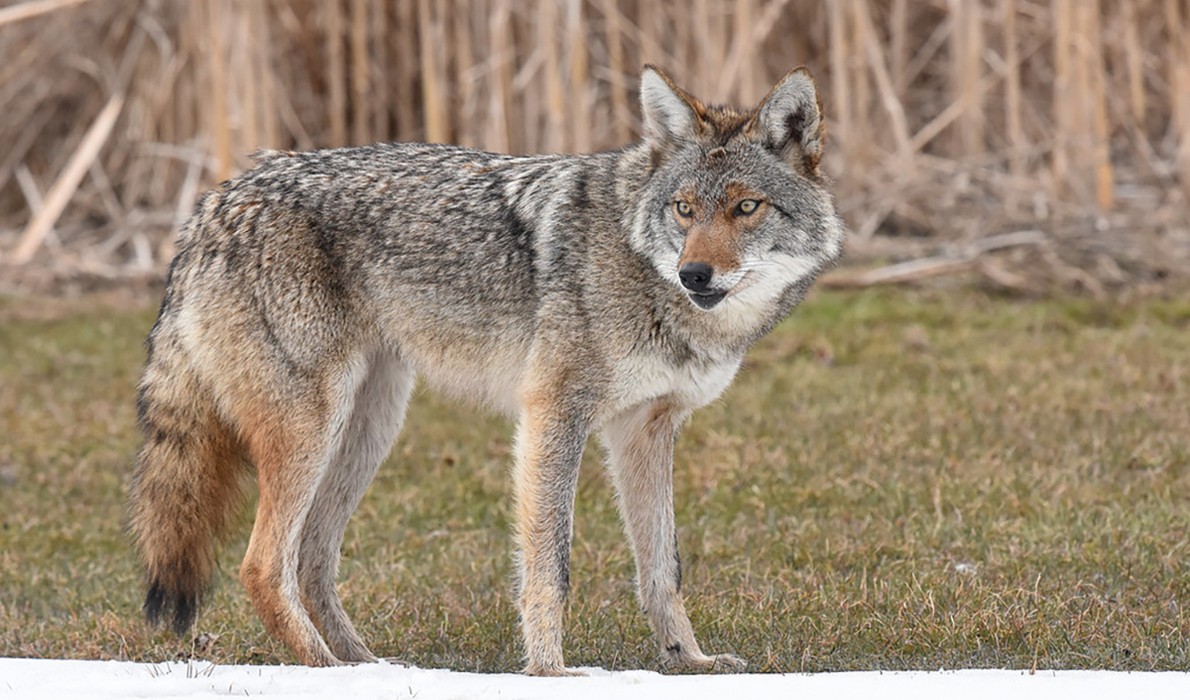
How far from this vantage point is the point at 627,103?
1387 centimetres

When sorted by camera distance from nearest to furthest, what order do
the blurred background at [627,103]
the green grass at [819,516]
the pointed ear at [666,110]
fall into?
the pointed ear at [666,110] → the green grass at [819,516] → the blurred background at [627,103]

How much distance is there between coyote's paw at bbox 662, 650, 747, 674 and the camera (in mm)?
4996

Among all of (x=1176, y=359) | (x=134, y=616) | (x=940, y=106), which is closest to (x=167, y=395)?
(x=134, y=616)

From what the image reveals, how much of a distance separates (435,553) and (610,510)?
2.95ft

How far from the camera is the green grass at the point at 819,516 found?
5.31 meters

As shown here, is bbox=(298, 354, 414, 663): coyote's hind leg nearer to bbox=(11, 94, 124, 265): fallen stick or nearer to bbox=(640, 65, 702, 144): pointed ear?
bbox=(640, 65, 702, 144): pointed ear

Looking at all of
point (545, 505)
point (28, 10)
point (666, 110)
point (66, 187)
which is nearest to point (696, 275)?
point (666, 110)

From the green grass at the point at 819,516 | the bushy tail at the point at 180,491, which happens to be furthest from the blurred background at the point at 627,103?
the bushy tail at the point at 180,491

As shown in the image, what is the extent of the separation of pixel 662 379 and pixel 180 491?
154 cm

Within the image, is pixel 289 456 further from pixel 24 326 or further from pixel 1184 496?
pixel 24 326

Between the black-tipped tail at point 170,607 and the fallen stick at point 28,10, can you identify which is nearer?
the black-tipped tail at point 170,607

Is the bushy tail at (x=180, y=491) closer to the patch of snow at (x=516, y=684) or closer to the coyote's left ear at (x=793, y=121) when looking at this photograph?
the patch of snow at (x=516, y=684)

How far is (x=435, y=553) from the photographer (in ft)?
22.0

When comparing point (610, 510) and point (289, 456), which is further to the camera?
point (610, 510)
